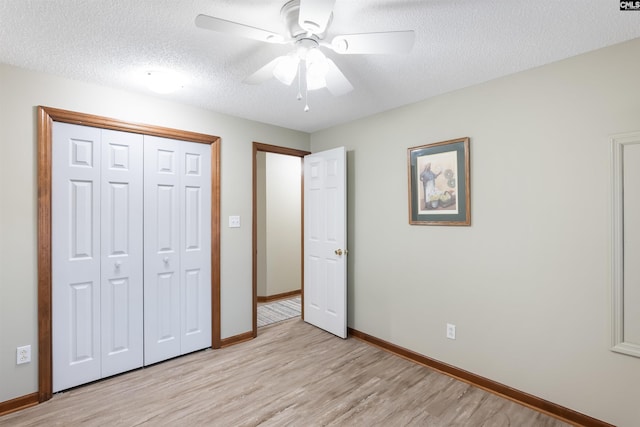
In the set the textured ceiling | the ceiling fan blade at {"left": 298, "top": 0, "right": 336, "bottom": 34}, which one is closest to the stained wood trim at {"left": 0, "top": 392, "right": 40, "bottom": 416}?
the textured ceiling

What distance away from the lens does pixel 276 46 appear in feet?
6.17

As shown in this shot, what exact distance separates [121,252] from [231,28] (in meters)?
2.06

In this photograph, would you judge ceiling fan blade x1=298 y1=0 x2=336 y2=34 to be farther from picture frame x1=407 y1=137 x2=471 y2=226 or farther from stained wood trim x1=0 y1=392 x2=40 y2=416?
stained wood trim x1=0 y1=392 x2=40 y2=416

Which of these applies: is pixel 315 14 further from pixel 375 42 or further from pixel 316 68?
pixel 316 68

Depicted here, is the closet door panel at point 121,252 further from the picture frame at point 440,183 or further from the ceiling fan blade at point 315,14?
the picture frame at point 440,183

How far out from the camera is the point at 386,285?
10.1 ft

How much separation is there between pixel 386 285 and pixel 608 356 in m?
1.63

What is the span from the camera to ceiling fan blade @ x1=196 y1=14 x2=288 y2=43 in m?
1.30

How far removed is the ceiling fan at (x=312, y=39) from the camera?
4.28 feet

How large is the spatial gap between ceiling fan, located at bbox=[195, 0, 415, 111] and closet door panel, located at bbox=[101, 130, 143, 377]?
1428 millimetres

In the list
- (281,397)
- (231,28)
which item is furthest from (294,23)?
(281,397)

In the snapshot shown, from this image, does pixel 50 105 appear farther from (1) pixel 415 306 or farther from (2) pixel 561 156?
(2) pixel 561 156

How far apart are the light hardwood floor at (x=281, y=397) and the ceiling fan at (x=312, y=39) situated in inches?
83.9

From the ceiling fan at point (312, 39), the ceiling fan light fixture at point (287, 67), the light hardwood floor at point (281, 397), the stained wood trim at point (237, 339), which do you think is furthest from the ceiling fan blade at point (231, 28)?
the stained wood trim at point (237, 339)
